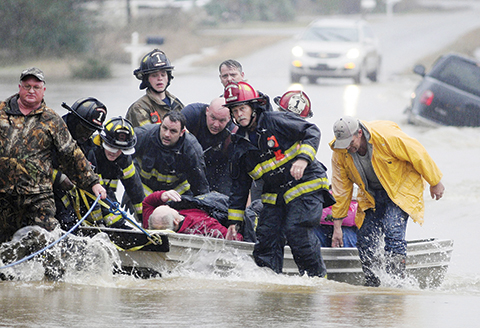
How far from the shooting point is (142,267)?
677 centimetres

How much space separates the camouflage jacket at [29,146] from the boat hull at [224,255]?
70cm

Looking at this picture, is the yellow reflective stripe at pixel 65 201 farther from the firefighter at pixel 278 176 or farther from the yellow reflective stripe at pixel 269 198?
the yellow reflective stripe at pixel 269 198

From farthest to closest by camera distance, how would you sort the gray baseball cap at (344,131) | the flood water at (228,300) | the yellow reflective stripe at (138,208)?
the yellow reflective stripe at (138,208), the gray baseball cap at (344,131), the flood water at (228,300)

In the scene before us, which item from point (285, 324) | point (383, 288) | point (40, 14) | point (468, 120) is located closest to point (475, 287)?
point (383, 288)

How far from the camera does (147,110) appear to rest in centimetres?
856

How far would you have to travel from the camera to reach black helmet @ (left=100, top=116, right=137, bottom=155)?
22.2 ft

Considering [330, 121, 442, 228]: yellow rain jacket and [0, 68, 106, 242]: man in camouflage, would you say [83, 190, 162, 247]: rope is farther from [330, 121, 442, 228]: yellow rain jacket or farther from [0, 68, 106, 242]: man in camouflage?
[330, 121, 442, 228]: yellow rain jacket

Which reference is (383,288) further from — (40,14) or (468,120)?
(40,14)

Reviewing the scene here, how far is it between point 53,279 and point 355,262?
2.69m

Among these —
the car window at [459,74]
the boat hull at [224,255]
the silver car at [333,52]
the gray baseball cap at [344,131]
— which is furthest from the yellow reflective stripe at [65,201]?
the silver car at [333,52]

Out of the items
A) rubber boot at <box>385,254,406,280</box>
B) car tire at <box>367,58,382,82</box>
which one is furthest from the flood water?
car tire at <box>367,58,382,82</box>

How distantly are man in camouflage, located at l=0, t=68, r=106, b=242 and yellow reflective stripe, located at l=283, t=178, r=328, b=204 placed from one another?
5.48 ft

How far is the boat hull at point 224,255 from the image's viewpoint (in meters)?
6.63

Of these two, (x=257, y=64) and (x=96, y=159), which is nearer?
(x=96, y=159)
